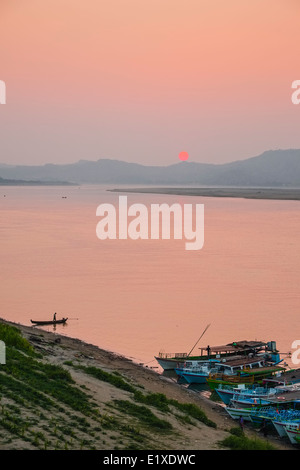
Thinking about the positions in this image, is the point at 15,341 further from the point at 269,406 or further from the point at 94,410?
the point at 269,406

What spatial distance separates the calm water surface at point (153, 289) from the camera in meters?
33.1

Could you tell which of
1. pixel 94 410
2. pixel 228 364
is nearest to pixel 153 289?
pixel 228 364

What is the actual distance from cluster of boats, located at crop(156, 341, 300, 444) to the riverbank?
2.00 feet

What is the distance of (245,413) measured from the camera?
21469mm

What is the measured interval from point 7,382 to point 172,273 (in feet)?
114

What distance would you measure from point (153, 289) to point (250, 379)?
19.5 meters

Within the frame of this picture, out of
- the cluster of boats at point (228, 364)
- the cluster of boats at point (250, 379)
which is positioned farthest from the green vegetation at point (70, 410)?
the cluster of boats at point (228, 364)

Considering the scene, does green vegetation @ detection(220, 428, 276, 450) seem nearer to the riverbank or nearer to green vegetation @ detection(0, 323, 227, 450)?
the riverbank

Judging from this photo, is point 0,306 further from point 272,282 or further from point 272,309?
point 272,282

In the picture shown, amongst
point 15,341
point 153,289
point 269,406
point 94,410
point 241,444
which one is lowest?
point 269,406

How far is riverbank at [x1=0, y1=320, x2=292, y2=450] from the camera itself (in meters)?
14.8

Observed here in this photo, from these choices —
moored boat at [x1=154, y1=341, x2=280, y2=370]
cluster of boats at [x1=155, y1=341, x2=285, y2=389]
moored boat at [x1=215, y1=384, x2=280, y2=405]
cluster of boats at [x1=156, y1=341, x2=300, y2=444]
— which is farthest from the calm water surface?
moored boat at [x1=215, y1=384, x2=280, y2=405]

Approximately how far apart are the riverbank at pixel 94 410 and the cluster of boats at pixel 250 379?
0.61m

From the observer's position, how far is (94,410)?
16984 mm
